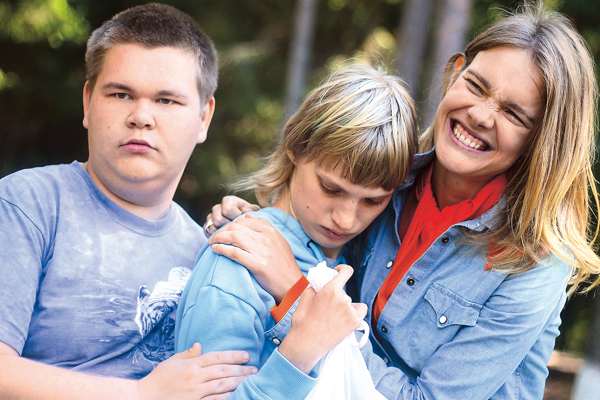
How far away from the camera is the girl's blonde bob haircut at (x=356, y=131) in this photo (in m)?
1.96

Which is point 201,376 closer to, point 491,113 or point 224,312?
point 224,312

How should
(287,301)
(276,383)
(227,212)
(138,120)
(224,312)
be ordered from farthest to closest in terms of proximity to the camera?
1. (227,212)
2. (138,120)
3. (287,301)
4. (224,312)
5. (276,383)

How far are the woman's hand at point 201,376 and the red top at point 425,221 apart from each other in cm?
72

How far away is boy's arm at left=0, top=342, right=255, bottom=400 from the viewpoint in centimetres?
168

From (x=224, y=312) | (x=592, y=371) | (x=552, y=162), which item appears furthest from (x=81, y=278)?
(x=592, y=371)

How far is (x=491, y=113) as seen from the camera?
6.52ft

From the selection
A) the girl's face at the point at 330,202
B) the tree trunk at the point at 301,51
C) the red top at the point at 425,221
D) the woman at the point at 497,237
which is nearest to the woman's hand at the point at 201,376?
the woman at the point at 497,237

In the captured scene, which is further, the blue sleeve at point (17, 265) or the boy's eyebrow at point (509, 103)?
the boy's eyebrow at point (509, 103)

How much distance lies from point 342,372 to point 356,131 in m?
0.87

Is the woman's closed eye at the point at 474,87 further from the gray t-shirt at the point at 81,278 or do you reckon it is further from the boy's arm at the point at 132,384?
the gray t-shirt at the point at 81,278

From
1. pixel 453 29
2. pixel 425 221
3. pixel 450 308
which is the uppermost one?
pixel 453 29

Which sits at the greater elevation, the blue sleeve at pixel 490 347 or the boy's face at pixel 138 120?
the boy's face at pixel 138 120

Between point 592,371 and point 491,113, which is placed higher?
point 491,113

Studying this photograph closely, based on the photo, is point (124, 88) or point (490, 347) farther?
point (124, 88)
